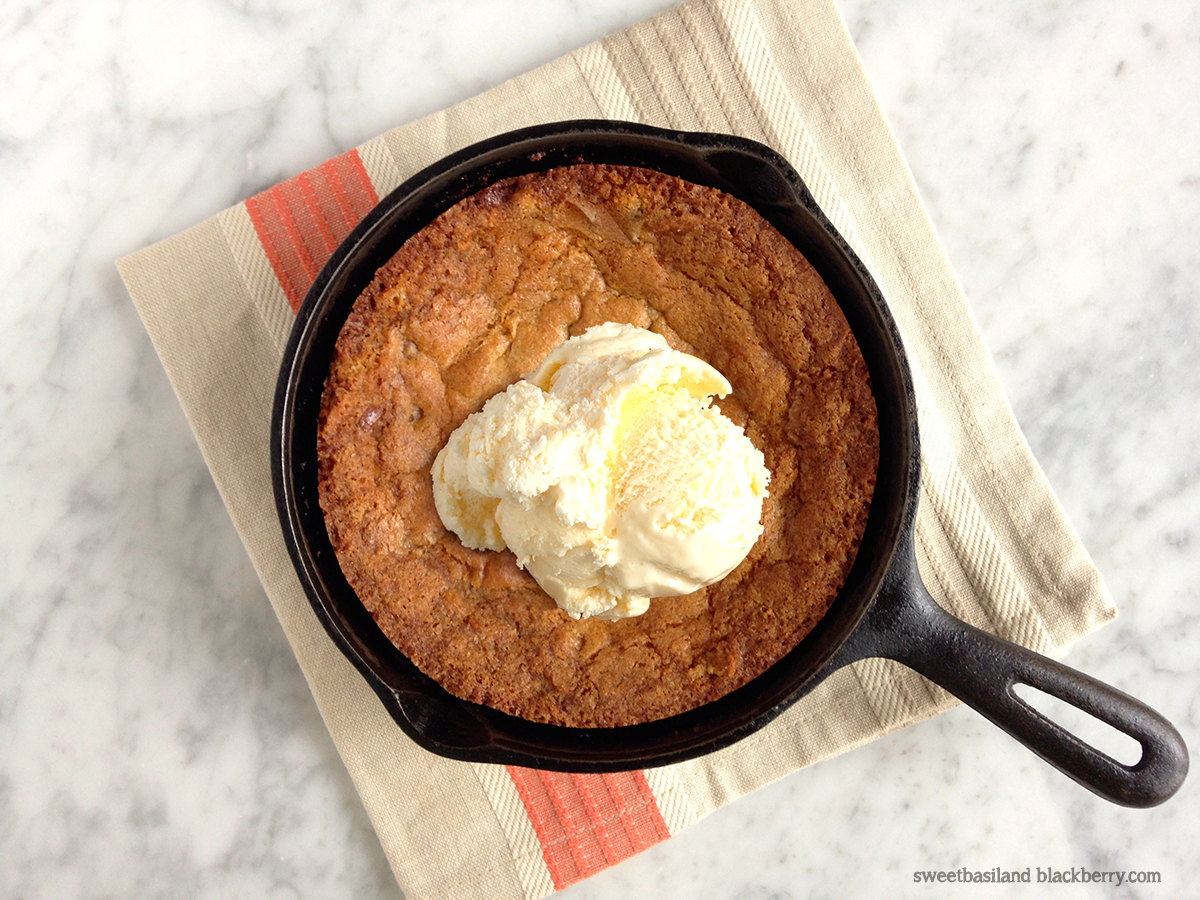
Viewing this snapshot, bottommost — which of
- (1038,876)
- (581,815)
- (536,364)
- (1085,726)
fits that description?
(1038,876)

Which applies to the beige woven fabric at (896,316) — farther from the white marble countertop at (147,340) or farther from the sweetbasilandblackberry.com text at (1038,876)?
the sweetbasilandblackberry.com text at (1038,876)

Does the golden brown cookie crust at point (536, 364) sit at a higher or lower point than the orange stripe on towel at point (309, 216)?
lower

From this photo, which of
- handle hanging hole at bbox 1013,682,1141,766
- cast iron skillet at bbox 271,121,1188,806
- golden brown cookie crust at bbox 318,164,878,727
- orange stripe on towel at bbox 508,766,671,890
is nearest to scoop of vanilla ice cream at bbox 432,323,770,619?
golden brown cookie crust at bbox 318,164,878,727

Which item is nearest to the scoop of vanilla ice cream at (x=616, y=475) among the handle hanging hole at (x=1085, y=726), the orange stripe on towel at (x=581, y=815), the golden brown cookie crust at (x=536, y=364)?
the golden brown cookie crust at (x=536, y=364)

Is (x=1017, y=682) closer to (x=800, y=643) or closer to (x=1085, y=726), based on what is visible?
(x=800, y=643)

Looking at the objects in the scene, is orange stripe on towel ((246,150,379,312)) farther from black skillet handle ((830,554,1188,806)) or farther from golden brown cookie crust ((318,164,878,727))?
black skillet handle ((830,554,1188,806))

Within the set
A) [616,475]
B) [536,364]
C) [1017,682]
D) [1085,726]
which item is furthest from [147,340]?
[1085,726]

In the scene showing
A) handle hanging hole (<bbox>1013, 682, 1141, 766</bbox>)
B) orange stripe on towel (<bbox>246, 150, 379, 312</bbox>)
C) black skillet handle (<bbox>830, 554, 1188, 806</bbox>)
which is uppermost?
orange stripe on towel (<bbox>246, 150, 379, 312</bbox>)
